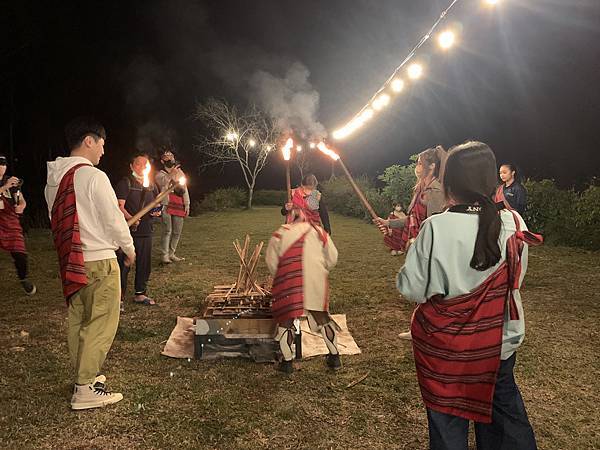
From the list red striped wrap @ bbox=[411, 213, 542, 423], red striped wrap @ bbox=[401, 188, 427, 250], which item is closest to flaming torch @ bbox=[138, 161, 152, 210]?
red striped wrap @ bbox=[401, 188, 427, 250]

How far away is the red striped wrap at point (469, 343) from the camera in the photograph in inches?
91.4

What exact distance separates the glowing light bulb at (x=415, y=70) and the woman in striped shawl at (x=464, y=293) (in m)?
5.23

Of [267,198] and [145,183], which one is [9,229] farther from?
[267,198]

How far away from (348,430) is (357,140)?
32.3 m

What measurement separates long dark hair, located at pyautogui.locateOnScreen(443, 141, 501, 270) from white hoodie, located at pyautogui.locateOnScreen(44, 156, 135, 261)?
2668 mm

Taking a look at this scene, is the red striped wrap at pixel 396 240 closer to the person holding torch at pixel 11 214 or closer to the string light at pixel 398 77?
the string light at pixel 398 77

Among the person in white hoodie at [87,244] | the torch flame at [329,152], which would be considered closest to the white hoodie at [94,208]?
the person in white hoodie at [87,244]

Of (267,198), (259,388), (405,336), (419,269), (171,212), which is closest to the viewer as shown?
(419,269)

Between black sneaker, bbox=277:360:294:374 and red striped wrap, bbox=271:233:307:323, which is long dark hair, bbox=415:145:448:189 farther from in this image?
black sneaker, bbox=277:360:294:374

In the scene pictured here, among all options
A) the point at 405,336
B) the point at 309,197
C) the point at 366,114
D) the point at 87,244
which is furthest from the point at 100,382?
the point at 366,114

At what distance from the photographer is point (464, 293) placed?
7.61ft

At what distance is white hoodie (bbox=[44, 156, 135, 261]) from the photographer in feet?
12.3

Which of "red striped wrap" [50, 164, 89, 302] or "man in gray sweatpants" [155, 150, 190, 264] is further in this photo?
"man in gray sweatpants" [155, 150, 190, 264]

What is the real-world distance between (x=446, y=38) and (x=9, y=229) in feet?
23.0
